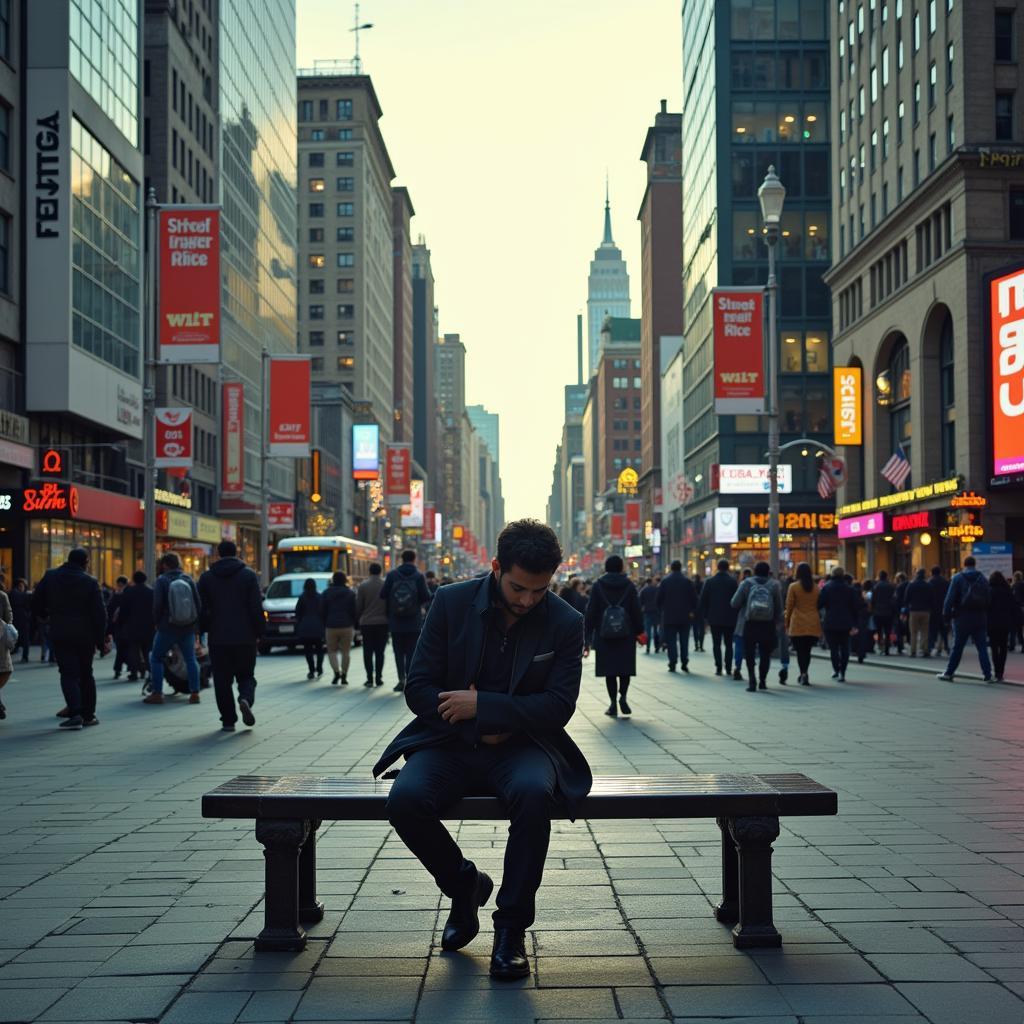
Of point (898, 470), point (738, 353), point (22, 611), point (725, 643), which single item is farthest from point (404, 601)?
point (898, 470)

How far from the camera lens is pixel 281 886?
563 centimetres

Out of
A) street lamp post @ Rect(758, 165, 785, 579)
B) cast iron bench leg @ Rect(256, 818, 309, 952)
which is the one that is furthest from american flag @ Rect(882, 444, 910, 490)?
cast iron bench leg @ Rect(256, 818, 309, 952)

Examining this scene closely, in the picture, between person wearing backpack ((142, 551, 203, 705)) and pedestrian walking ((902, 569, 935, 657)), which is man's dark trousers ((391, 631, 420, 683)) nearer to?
person wearing backpack ((142, 551, 203, 705))

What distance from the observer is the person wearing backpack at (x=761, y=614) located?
70.5 ft

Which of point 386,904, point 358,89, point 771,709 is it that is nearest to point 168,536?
point 771,709

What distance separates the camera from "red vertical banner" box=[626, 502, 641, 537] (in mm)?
116250

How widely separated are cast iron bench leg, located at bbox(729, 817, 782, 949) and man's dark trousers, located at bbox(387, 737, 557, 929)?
31.4 inches

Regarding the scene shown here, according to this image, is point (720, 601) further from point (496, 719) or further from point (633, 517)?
point (633, 517)

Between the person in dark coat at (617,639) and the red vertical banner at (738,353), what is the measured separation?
546 inches

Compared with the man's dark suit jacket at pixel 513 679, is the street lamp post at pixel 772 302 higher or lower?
higher

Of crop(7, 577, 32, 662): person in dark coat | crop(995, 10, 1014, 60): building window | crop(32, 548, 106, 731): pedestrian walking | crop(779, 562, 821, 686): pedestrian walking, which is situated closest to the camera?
crop(32, 548, 106, 731): pedestrian walking

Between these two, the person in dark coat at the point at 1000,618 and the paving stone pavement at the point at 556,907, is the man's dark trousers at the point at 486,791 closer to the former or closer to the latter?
the paving stone pavement at the point at 556,907

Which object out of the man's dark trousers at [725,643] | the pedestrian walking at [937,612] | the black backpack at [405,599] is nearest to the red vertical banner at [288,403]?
the man's dark trousers at [725,643]

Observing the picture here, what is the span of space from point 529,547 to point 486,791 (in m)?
1.04
